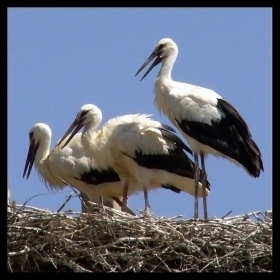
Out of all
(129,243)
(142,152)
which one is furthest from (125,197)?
(129,243)

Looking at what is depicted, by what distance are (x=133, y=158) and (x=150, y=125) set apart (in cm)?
34

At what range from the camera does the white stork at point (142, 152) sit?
462 inches

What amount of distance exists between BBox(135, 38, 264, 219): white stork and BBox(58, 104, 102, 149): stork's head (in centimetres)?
74

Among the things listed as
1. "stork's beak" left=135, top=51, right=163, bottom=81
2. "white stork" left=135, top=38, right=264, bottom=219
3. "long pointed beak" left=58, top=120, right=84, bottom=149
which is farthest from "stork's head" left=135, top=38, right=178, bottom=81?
"long pointed beak" left=58, top=120, right=84, bottom=149

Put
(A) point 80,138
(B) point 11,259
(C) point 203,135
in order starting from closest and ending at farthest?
(B) point 11,259 < (C) point 203,135 < (A) point 80,138

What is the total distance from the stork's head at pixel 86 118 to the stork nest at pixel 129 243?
2.49m

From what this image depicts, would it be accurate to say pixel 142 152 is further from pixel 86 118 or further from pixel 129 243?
pixel 129 243

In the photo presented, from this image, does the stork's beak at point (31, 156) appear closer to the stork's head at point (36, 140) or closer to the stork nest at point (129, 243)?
the stork's head at point (36, 140)

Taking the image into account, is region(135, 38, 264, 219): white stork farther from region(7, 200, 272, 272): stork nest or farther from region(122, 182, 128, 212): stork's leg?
region(7, 200, 272, 272): stork nest

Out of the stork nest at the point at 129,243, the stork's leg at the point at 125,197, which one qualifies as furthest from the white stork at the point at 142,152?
the stork nest at the point at 129,243

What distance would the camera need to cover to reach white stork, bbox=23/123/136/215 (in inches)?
494

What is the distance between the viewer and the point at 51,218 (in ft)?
31.0
